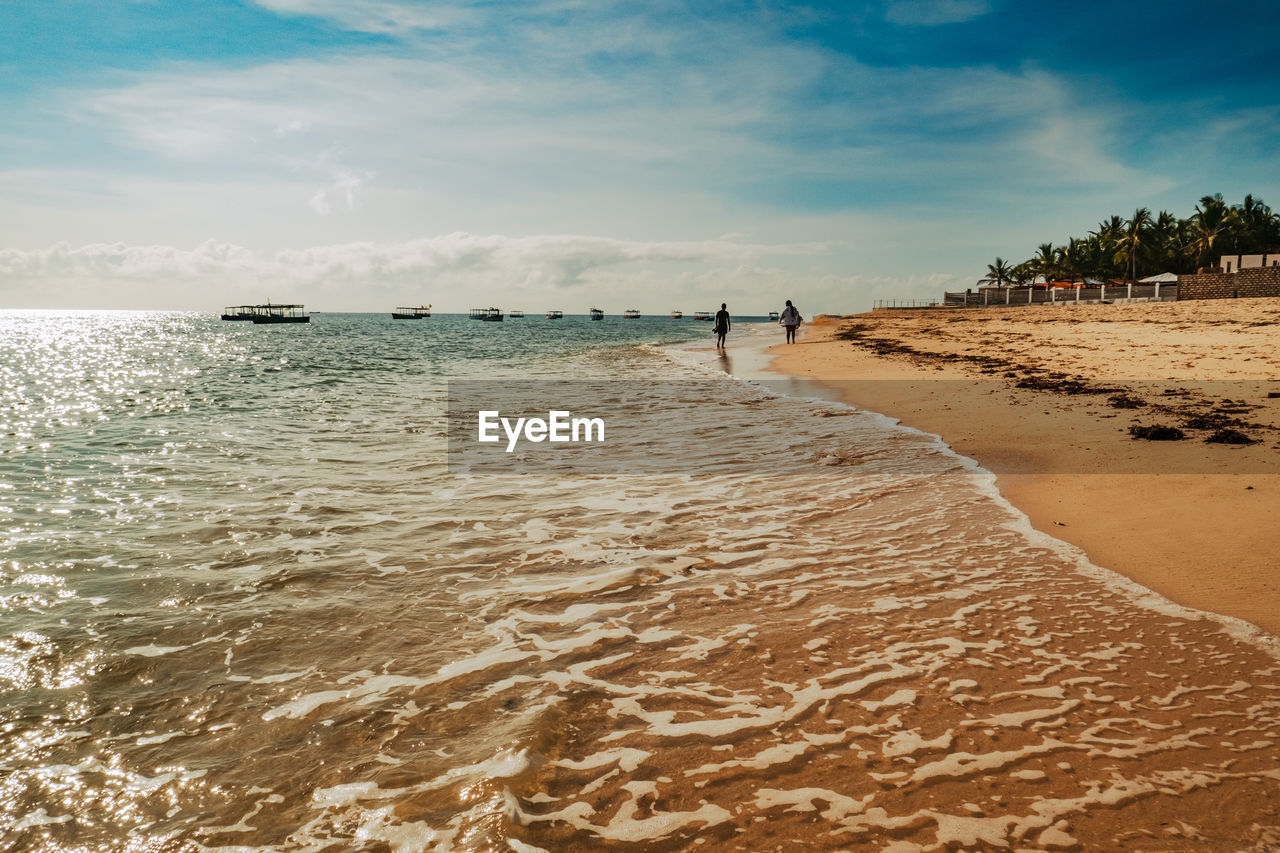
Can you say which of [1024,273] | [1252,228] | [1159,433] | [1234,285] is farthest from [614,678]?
[1024,273]

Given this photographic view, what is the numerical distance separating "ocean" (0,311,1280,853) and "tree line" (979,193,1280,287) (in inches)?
3551

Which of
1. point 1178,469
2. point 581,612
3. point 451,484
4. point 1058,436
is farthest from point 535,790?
point 1058,436

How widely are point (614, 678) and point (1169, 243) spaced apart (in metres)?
102

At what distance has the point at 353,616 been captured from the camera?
5.43 m

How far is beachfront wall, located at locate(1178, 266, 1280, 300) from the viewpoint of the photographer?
38.9 m

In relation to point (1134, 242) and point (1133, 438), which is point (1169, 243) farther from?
point (1133, 438)

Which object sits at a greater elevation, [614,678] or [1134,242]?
[1134,242]

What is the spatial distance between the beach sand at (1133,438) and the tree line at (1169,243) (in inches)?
2510

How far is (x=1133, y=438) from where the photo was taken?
32.8 ft

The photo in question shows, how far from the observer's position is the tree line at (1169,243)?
72750 millimetres

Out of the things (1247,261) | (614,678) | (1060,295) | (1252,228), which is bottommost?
(614,678)

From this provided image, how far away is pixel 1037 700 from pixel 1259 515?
4704 mm

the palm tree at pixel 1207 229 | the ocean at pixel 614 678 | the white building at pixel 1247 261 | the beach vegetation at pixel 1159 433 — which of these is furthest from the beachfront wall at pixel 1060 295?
the ocean at pixel 614 678

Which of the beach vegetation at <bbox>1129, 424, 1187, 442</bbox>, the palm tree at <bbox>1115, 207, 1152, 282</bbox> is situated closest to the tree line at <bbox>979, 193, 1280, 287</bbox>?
the palm tree at <bbox>1115, 207, 1152, 282</bbox>
